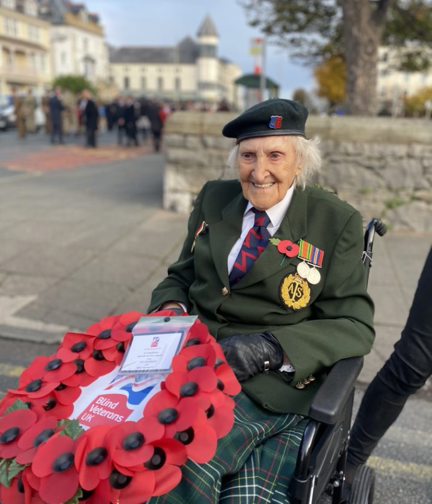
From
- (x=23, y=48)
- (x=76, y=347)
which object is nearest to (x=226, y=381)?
(x=76, y=347)

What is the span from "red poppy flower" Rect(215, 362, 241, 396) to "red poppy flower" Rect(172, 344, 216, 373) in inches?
1.2

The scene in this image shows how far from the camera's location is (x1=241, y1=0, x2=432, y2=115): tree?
28.2 ft

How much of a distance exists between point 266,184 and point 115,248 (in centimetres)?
414

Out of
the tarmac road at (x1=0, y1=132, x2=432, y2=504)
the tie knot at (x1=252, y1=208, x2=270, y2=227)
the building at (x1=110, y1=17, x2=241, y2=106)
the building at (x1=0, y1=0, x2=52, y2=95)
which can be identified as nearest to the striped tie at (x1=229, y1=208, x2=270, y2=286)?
the tie knot at (x1=252, y1=208, x2=270, y2=227)

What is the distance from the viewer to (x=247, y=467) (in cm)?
159

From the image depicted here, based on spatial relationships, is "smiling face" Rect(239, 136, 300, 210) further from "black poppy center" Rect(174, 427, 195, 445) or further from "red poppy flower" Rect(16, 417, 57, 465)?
"red poppy flower" Rect(16, 417, 57, 465)

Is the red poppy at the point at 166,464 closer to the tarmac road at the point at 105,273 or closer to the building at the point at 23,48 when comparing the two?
the tarmac road at the point at 105,273

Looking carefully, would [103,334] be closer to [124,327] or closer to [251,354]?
[124,327]

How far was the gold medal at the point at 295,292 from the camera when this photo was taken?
196 centimetres

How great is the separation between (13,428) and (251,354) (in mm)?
782

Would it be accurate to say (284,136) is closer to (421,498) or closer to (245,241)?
(245,241)

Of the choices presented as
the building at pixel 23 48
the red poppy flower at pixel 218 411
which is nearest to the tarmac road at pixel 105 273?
the red poppy flower at pixel 218 411

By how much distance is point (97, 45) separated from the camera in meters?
82.6

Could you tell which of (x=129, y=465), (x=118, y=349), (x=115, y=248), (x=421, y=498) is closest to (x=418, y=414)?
(x=421, y=498)
